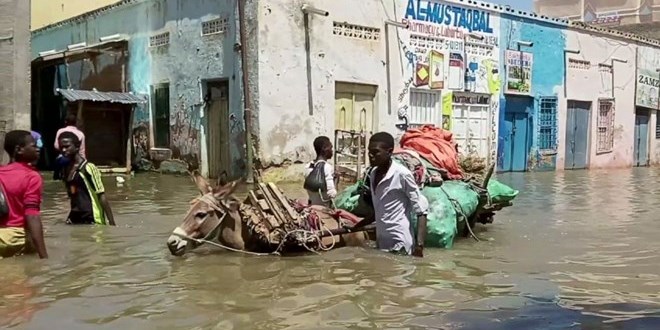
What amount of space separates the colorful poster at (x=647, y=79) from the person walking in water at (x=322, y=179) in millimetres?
21855

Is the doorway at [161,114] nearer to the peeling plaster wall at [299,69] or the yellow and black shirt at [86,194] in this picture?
the peeling plaster wall at [299,69]

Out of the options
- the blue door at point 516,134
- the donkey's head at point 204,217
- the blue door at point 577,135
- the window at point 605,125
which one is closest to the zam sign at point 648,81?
the window at point 605,125

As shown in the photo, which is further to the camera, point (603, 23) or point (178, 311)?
point (603, 23)

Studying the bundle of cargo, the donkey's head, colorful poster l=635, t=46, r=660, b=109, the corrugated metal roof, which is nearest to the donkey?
the donkey's head

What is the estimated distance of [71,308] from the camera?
5.22 m

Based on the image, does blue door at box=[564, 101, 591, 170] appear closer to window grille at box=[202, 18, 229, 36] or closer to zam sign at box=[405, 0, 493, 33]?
zam sign at box=[405, 0, 493, 33]

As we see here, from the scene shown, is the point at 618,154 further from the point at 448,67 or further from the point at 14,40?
the point at 14,40

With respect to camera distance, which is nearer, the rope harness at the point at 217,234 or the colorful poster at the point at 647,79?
the rope harness at the point at 217,234

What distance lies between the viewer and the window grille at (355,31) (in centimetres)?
1683

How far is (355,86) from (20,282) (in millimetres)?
12265

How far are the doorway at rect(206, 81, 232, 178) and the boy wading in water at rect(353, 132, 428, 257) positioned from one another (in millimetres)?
10338

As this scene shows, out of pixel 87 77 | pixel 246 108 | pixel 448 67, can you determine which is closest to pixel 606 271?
pixel 246 108

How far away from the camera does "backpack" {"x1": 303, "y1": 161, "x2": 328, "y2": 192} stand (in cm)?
812

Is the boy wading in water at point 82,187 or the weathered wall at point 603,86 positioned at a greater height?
the weathered wall at point 603,86
